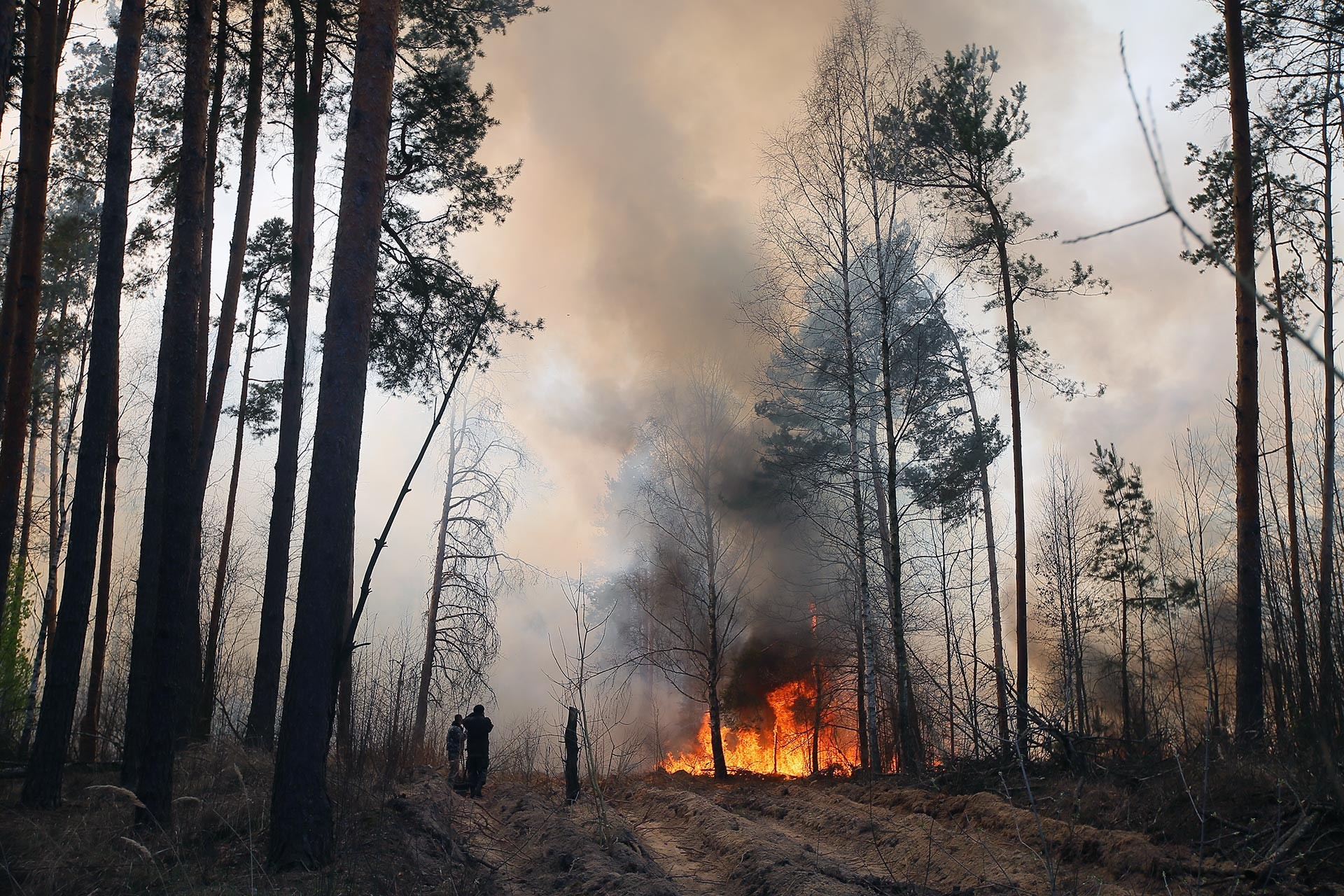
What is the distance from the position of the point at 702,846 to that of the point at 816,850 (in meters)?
1.64

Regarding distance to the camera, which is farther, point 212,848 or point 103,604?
point 103,604

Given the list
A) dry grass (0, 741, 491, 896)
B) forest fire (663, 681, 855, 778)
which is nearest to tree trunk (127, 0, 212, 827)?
dry grass (0, 741, 491, 896)

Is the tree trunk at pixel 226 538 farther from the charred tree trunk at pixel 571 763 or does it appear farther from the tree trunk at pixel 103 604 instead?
the charred tree trunk at pixel 571 763

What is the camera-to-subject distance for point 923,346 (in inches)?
646

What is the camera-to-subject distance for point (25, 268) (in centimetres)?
952

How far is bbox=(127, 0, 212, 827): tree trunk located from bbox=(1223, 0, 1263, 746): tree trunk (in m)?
11.2

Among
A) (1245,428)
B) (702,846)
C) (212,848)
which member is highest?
(1245,428)

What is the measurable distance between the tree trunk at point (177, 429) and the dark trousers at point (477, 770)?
19.9 feet

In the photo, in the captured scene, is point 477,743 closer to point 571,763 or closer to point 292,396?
point 571,763

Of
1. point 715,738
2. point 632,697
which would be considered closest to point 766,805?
point 715,738

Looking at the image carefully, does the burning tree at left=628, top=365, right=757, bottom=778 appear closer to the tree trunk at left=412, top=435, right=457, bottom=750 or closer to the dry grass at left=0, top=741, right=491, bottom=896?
the tree trunk at left=412, top=435, right=457, bottom=750

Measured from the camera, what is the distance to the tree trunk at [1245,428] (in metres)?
10.3

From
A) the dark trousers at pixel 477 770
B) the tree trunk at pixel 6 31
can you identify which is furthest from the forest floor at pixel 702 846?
the tree trunk at pixel 6 31

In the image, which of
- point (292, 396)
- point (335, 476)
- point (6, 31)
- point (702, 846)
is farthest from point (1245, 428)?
point (6, 31)
